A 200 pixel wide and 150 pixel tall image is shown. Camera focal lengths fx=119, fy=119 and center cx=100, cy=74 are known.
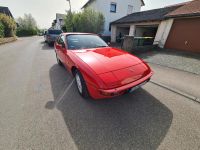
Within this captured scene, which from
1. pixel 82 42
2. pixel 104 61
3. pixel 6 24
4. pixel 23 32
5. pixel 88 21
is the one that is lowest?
pixel 23 32

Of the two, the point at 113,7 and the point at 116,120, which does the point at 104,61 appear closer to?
the point at 116,120

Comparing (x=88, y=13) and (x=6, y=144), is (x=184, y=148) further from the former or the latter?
(x=88, y=13)

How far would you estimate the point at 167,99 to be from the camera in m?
3.18

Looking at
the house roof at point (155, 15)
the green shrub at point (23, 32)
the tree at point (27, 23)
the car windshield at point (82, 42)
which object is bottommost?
the green shrub at point (23, 32)

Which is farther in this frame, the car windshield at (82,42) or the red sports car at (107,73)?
the car windshield at (82,42)

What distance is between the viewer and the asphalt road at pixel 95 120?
6.37 feet

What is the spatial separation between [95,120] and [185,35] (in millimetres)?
9546

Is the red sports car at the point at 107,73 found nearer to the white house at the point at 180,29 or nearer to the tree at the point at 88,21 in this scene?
the white house at the point at 180,29

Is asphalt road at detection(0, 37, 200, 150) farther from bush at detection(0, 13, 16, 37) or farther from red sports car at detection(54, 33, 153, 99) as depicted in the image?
bush at detection(0, 13, 16, 37)

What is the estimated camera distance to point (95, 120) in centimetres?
241

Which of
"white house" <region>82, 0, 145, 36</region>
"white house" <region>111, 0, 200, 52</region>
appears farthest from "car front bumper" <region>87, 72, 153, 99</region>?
"white house" <region>82, 0, 145, 36</region>

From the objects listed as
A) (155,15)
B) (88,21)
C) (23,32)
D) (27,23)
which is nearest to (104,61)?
(155,15)

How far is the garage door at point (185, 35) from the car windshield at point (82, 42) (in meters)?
7.66

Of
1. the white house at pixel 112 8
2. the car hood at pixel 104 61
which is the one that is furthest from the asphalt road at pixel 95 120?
the white house at pixel 112 8
